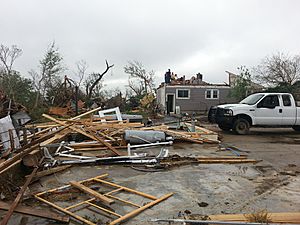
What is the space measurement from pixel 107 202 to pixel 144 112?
63.2 feet

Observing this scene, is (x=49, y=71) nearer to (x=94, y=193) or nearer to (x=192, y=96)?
(x=192, y=96)

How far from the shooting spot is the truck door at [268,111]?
1164cm

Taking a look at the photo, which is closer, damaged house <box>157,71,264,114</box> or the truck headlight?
the truck headlight

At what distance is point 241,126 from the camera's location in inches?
461

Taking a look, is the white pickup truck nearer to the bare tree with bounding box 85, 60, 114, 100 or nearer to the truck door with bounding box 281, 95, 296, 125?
the truck door with bounding box 281, 95, 296, 125

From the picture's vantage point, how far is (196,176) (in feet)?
17.1

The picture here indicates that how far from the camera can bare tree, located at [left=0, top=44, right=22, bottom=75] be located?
75.5ft

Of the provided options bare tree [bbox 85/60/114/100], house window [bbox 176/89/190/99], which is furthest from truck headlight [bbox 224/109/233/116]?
bare tree [bbox 85/60/114/100]

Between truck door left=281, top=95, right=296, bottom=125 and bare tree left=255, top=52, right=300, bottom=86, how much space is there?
47.5ft

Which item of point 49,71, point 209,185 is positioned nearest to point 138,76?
point 49,71

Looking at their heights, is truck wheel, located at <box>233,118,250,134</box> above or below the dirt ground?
above

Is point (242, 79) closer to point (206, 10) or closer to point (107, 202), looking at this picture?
point (206, 10)

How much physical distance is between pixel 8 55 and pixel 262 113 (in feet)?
73.9

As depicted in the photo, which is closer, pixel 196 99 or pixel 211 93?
pixel 196 99
